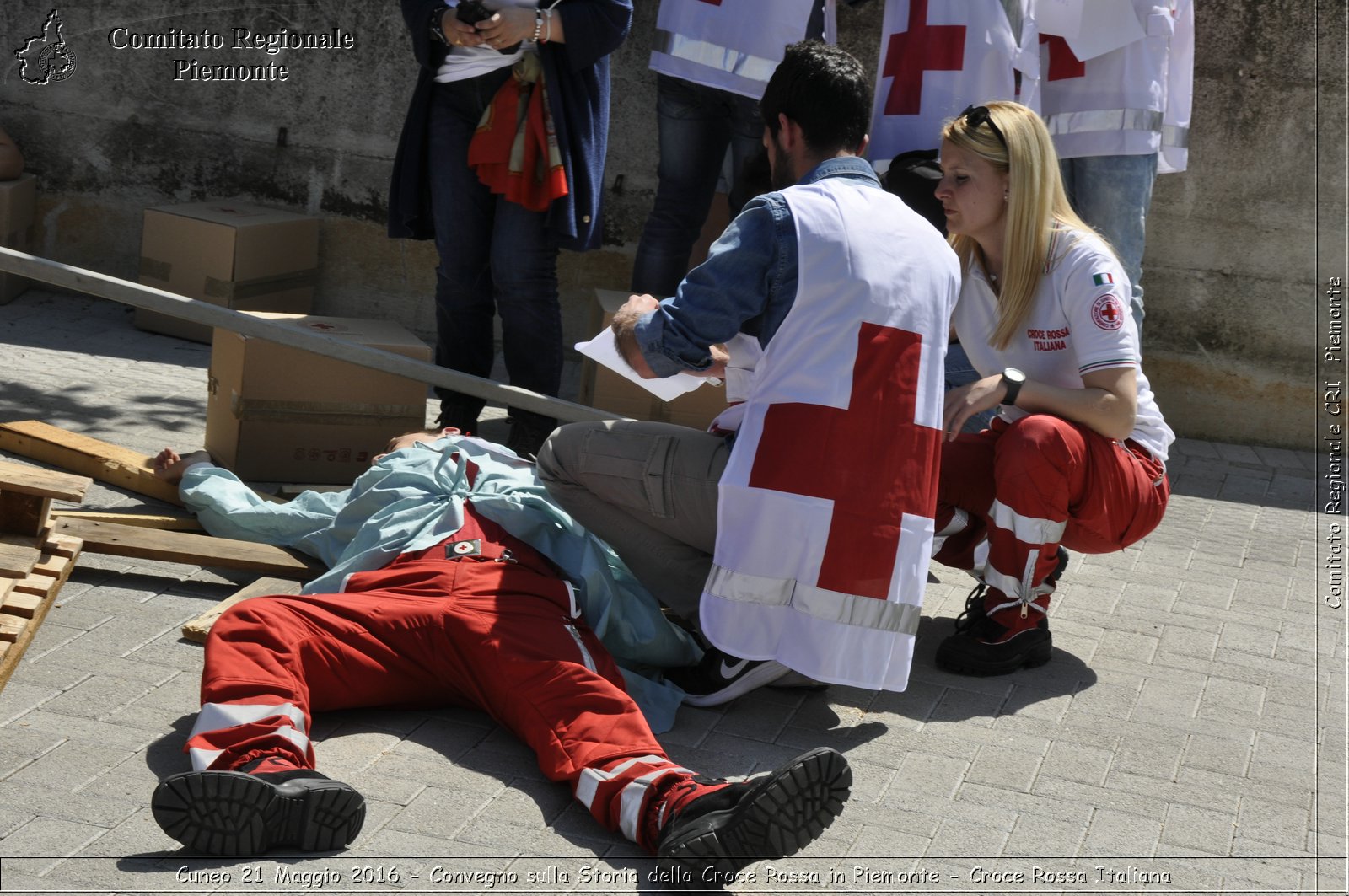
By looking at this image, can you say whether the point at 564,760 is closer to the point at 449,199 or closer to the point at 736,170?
the point at 449,199

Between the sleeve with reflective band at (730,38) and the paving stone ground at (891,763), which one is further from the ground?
the sleeve with reflective band at (730,38)

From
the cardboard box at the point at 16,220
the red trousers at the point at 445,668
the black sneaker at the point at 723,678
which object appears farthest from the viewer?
the cardboard box at the point at 16,220

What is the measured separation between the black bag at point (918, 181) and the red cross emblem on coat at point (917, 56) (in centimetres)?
26

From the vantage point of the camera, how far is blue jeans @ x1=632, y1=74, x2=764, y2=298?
17.6 feet

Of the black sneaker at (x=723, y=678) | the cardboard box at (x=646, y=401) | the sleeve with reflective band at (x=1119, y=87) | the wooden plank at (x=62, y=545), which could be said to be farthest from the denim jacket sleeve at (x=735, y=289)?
the sleeve with reflective band at (x=1119, y=87)

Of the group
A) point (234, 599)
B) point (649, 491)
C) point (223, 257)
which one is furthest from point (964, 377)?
point (223, 257)

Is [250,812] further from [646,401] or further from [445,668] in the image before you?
[646,401]

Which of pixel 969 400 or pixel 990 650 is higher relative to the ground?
pixel 969 400

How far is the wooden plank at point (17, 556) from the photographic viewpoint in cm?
346

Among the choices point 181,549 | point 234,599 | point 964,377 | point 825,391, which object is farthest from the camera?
point 964,377

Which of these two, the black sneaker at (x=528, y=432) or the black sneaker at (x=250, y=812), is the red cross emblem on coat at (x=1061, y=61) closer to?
the black sneaker at (x=528, y=432)

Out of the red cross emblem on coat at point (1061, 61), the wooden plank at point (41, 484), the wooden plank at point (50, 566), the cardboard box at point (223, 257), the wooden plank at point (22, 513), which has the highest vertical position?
the red cross emblem on coat at point (1061, 61)

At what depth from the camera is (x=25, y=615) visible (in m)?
3.34

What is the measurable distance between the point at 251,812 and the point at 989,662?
201cm
